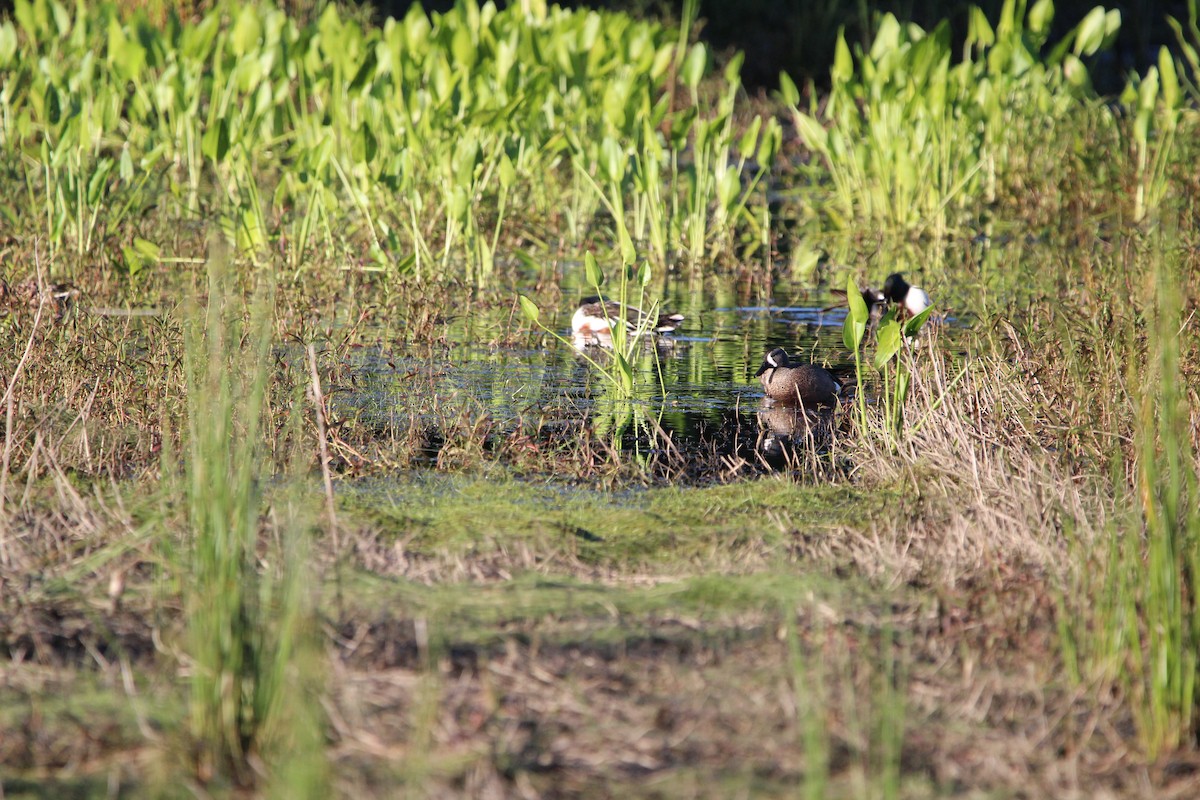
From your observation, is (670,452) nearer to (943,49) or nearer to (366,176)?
(366,176)

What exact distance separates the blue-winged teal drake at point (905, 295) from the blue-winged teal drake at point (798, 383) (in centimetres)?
142

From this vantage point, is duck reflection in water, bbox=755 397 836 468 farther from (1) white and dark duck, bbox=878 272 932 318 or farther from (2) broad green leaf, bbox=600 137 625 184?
(2) broad green leaf, bbox=600 137 625 184

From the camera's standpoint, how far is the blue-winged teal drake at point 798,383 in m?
4.86

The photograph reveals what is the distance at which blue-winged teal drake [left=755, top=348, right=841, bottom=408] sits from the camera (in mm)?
4855

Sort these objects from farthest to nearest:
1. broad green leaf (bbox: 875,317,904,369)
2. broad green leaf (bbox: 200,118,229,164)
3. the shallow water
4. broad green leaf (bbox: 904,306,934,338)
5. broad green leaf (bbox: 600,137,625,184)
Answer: broad green leaf (bbox: 600,137,625,184) → broad green leaf (bbox: 200,118,229,164) → the shallow water → broad green leaf (bbox: 875,317,904,369) → broad green leaf (bbox: 904,306,934,338)

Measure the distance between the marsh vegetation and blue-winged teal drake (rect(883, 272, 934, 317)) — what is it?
7.9 inches

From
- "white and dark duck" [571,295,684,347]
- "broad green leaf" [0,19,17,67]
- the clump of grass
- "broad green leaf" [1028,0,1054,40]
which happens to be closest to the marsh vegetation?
the clump of grass

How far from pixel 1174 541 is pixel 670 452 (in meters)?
2.09

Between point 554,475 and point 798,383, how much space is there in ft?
3.91

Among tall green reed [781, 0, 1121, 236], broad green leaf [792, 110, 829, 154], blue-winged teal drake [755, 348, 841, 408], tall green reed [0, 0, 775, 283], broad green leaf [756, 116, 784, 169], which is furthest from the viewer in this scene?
broad green leaf [792, 110, 829, 154]

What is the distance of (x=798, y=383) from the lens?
4.84 m

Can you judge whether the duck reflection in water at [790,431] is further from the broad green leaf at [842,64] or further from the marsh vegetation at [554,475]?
the broad green leaf at [842,64]

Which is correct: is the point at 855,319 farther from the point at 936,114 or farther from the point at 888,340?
the point at 936,114

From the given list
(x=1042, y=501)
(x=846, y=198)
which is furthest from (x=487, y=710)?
(x=846, y=198)
